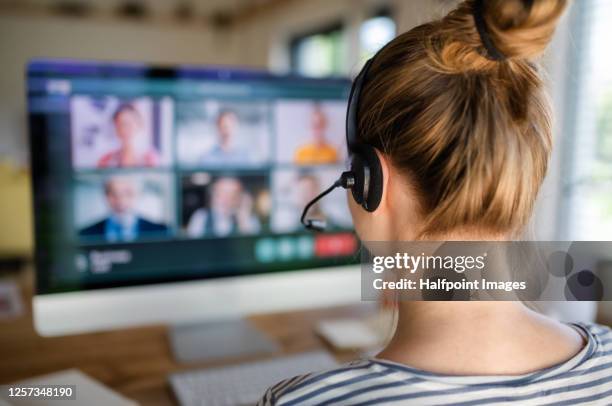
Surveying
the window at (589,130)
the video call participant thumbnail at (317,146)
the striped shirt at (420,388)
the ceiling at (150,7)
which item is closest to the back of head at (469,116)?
the striped shirt at (420,388)

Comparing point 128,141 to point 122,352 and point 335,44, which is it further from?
point 335,44

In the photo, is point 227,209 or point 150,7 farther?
point 150,7

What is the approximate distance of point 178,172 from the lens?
0.97 metres

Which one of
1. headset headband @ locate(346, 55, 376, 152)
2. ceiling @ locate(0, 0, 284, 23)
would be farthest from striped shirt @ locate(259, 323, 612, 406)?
ceiling @ locate(0, 0, 284, 23)

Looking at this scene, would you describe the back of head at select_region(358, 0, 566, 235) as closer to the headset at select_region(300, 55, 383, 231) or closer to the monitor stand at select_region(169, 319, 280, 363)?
the headset at select_region(300, 55, 383, 231)

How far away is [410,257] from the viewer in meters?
0.58

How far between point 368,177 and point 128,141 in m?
0.52

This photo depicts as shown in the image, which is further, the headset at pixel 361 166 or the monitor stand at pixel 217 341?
the monitor stand at pixel 217 341

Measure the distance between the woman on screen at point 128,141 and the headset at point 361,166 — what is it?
0.45m

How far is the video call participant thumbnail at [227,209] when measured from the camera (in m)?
0.99

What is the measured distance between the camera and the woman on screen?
92cm

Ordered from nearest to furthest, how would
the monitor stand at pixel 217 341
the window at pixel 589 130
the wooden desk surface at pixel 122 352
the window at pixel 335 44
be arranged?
the wooden desk surface at pixel 122 352 → the monitor stand at pixel 217 341 → the window at pixel 589 130 → the window at pixel 335 44

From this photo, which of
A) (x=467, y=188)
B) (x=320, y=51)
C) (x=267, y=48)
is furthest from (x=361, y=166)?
(x=267, y=48)

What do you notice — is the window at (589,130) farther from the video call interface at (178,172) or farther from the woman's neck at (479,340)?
the woman's neck at (479,340)
